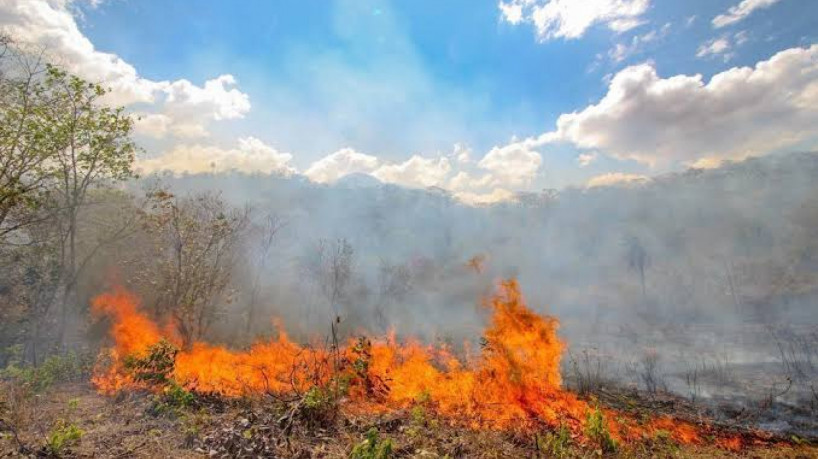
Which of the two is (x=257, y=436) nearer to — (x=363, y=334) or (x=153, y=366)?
(x=153, y=366)

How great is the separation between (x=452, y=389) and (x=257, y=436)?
8.37 metres

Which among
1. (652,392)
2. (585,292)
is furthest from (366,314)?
(652,392)

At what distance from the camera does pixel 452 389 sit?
15898 millimetres

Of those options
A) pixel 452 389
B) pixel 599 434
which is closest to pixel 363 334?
pixel 452 389

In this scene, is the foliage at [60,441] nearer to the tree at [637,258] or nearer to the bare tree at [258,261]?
the bare tree at [258,261]

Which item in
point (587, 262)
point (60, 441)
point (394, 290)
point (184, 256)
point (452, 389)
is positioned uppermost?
point (184, 256)

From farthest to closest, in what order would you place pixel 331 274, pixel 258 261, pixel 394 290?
pixel 394 290 → pixel 258 261 → pixel 331 274

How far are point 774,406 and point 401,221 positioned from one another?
89040mm

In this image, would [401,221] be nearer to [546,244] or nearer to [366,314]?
[546,244]

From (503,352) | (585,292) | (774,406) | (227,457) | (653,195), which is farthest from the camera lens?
(653,195)

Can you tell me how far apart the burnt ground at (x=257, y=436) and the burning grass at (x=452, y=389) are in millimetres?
204

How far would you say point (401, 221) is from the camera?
358 feet

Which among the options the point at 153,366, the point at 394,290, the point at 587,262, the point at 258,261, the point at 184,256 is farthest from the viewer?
the point at 587,262

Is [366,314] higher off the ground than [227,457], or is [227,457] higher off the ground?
[227,457]
